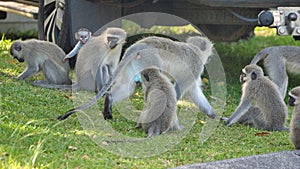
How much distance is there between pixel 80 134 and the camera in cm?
615

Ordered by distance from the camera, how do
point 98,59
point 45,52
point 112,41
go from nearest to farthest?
point 112,41 → point 98,59 → point 45,52

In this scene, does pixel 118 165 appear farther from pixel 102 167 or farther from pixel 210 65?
pixel 210 65

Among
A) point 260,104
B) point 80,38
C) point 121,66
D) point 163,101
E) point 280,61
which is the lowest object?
point 260,104

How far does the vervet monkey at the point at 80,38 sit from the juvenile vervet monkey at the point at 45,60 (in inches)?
6.7

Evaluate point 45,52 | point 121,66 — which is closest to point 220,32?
point 45,52

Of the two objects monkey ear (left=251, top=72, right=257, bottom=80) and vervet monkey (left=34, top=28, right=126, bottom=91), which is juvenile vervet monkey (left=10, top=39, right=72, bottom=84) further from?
monkey ear (left=251, top=72, right=257, bottom=80)

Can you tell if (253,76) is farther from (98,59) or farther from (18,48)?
(18,48)

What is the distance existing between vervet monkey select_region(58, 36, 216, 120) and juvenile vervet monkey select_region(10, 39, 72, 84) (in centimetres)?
130

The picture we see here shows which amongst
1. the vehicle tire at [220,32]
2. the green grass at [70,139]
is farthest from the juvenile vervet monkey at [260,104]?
the vehicle tire at [220,32]

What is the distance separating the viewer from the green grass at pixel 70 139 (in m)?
5.28

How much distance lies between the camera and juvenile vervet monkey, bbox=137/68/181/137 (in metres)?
6.36

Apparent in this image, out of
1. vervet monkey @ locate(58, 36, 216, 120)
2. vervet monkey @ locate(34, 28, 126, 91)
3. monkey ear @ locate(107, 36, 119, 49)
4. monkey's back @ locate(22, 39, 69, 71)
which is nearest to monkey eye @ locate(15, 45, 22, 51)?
monkey's back @ locate(22, 39, 69, 71)

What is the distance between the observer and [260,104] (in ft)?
22.7

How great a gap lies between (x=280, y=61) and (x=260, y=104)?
1.47 metres
